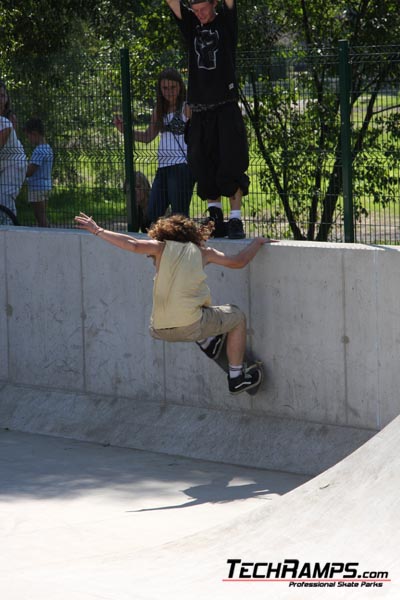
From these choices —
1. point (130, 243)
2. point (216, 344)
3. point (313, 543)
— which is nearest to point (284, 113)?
point (130, 243)

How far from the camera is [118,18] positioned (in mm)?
15555

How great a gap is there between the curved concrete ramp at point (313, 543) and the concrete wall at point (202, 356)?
6.04 ft

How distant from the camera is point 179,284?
26.8 ft

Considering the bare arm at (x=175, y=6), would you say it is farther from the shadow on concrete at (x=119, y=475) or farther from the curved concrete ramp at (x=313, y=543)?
the curved concrete ramp at (x=313, y=543)

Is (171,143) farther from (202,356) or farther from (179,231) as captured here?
(202,356)

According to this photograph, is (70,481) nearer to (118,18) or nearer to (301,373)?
(301,373)

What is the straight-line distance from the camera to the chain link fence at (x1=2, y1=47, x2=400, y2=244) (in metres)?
8.66

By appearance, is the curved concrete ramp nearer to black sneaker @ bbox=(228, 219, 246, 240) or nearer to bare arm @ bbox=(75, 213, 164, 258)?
bare arm @ bbox=(75, 213, 164, 258)

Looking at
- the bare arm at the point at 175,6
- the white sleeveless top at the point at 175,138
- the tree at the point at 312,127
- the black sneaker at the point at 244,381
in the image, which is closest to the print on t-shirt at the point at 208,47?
the bare arm at the point at 175,6

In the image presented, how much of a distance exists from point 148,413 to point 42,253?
Result: 1.72 metres

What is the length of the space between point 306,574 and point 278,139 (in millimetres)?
4721

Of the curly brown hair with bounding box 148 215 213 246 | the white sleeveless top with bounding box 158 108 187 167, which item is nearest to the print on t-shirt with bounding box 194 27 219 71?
the white sleeveless top with bounding box 158 108 187 167

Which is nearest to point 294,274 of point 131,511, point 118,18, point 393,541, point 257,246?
point 257,246

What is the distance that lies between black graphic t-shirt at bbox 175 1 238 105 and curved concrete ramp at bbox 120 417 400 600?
3.36 metres
